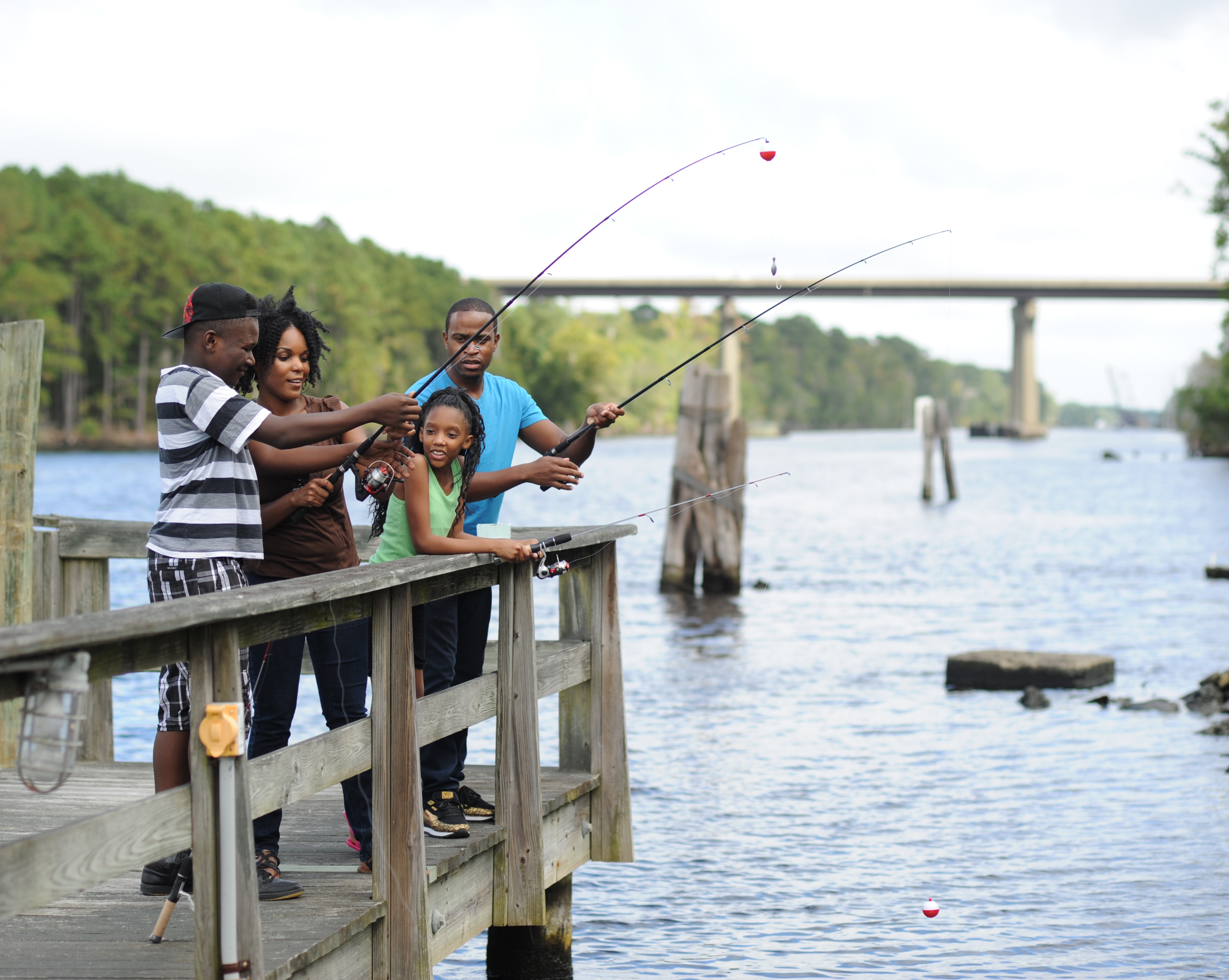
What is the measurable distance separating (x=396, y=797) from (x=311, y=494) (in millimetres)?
827

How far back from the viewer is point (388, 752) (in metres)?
3.74

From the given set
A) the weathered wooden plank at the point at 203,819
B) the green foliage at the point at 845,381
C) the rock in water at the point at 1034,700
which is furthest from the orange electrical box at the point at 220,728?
the green foliage at the point at 845,381

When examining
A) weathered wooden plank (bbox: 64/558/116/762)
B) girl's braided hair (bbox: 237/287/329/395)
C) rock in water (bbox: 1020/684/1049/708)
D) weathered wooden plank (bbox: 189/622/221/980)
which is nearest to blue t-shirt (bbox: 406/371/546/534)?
girl's braided hair (bbox: 237/287/329/395)

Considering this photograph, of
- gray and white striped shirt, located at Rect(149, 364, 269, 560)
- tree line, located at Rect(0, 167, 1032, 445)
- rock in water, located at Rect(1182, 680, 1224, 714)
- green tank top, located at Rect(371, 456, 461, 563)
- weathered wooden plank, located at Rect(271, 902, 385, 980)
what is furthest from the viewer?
tree line, located at Rect(0, 167, 1032, 445)

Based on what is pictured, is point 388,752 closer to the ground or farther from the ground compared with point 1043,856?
farther from the ground

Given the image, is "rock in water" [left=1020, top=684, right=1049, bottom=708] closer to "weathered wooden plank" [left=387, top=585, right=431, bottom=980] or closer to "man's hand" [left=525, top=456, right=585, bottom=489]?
"man's hand" [left=525, top=456, right=585, bottom=489]

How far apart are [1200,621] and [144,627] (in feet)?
Result: 51.1

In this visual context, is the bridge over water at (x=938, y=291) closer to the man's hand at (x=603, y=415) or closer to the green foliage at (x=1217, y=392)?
the green foliage at (x=1217, y=392)

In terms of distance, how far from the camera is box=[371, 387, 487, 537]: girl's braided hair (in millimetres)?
4230

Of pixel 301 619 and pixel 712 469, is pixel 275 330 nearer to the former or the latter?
pixel 301 619

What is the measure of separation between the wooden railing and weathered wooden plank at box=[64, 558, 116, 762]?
0.06 ft

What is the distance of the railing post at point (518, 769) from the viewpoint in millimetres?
4516

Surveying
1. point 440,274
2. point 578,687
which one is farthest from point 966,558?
point 440,274

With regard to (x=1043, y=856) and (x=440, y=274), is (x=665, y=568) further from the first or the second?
(x=440, y=274)
